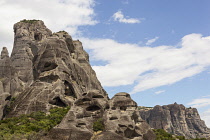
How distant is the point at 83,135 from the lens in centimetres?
3975

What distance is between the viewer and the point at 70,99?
66875mm

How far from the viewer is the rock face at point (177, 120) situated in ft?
497

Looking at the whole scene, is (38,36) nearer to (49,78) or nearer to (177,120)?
(49,78)

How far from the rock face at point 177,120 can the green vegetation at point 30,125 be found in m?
110

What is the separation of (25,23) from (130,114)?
303ft

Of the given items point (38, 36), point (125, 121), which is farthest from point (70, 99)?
point (38, 36)

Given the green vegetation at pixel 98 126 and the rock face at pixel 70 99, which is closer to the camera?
the rock face at pixel 70 99

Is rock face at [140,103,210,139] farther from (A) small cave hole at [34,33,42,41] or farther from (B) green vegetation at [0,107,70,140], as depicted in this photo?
(B) green vegetation at [0,107,70,140]

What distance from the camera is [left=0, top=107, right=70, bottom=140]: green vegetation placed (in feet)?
125

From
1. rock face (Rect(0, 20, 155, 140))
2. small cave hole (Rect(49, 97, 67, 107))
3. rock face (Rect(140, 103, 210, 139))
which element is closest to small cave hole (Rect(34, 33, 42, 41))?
rock face (Rect(0, 20, 155, 140))

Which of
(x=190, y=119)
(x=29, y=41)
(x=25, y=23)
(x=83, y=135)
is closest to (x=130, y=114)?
(x=83, y=135)

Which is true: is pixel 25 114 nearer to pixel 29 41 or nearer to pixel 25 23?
pixel 29 41

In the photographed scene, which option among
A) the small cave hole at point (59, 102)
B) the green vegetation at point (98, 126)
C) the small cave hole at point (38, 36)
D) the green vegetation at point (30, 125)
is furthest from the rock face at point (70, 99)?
the small cave hole at point (38, 36)

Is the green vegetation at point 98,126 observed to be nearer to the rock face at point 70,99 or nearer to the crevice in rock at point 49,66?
the rock face at point 70,99
